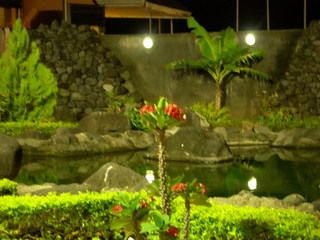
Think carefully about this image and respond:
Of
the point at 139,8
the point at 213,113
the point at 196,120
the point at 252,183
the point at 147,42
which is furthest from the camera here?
the point at 139,8

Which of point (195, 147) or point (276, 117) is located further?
point (276, 117)

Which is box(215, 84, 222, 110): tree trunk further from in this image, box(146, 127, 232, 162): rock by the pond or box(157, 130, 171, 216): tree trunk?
Result: box(157, 130, 171, 216): tree trunk

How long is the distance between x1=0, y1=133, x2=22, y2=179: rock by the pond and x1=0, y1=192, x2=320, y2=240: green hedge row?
7.57 ft

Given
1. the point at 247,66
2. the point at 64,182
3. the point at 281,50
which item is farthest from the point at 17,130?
A: the point at 281,50

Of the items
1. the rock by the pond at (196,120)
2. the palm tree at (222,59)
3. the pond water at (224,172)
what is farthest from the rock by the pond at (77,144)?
the palm tree at (222,59)

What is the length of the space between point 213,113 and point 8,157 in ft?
37.2

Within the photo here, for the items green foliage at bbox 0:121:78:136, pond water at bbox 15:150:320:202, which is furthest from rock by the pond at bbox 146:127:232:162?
green foliage at bbox 0:121:78:136

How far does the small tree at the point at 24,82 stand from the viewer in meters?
16.6

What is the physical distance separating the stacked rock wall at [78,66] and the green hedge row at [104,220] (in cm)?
1369

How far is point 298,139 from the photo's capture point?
52.9 ft

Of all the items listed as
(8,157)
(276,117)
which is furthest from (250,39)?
(8,157)

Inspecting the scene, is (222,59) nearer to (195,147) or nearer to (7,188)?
(195,147)

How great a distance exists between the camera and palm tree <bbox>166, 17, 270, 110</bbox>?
Result: 18922 mm

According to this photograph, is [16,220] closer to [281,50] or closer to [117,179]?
[117,179]
